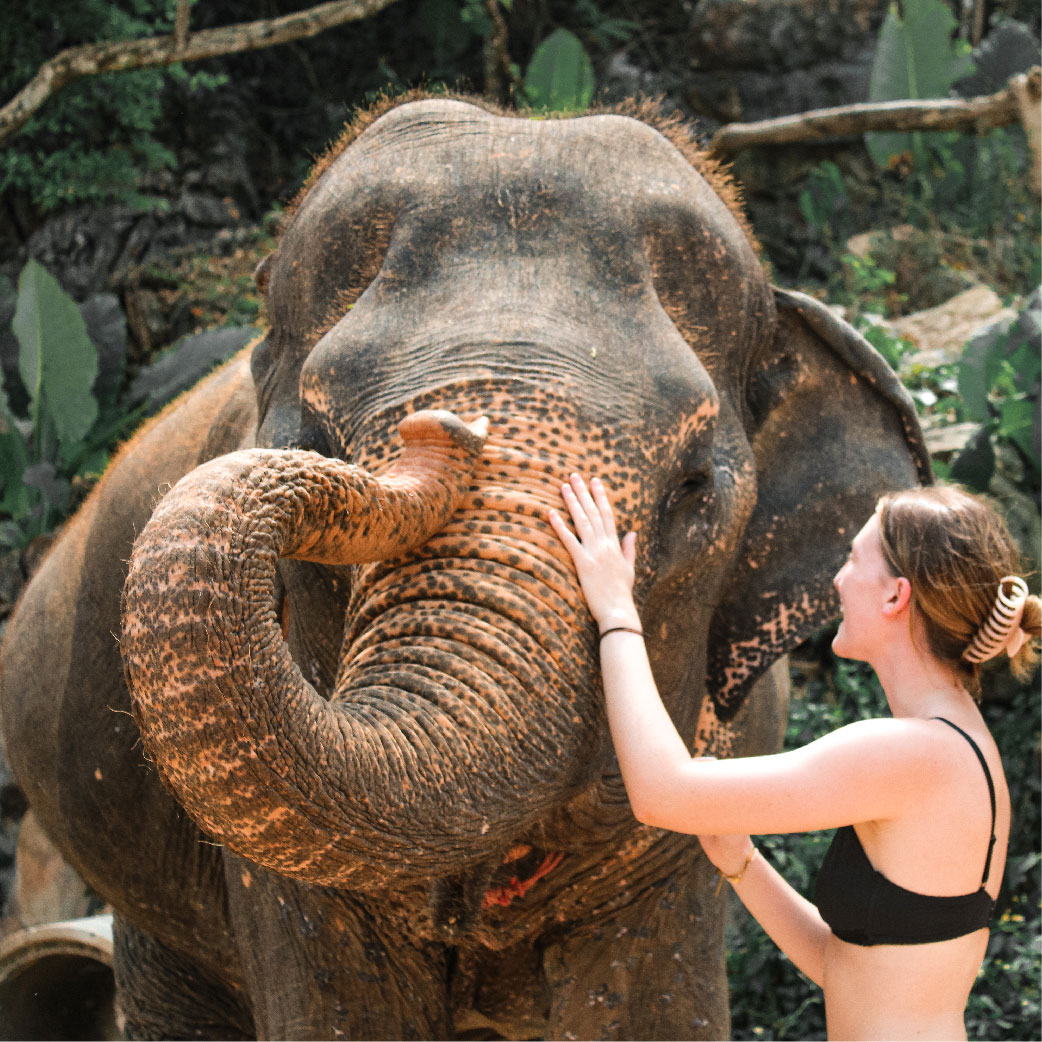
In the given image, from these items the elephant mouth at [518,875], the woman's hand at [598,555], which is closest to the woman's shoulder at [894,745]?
the woman's hand at [598,555]

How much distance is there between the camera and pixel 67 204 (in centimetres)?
1008

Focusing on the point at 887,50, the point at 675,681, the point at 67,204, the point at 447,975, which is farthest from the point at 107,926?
the point at 887,50

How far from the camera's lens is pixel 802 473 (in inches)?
109

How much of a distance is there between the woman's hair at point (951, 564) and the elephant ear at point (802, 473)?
32.4 inches

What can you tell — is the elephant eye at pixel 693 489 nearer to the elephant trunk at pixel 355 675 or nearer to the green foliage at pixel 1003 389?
the elephant trunk at pixel 355 675

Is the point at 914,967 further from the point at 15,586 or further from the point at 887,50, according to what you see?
the point at 887,50

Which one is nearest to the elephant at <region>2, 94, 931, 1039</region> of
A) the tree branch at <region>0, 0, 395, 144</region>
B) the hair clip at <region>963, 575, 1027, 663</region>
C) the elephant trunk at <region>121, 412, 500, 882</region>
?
the elephant trunk at <region>121, 412, 500, 882</region>

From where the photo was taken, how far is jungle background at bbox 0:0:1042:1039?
574 cm

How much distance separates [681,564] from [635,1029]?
0.95 metres

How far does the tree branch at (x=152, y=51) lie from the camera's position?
20.9 feet

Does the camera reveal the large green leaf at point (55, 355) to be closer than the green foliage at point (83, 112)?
Yes

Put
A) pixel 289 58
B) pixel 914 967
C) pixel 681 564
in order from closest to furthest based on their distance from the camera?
pixel 914 967, pixel 681 564, pixel 289 58

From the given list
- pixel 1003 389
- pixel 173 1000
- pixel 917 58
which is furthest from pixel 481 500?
pixel 917 58

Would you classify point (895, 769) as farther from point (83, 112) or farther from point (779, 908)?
point (83, 112)
